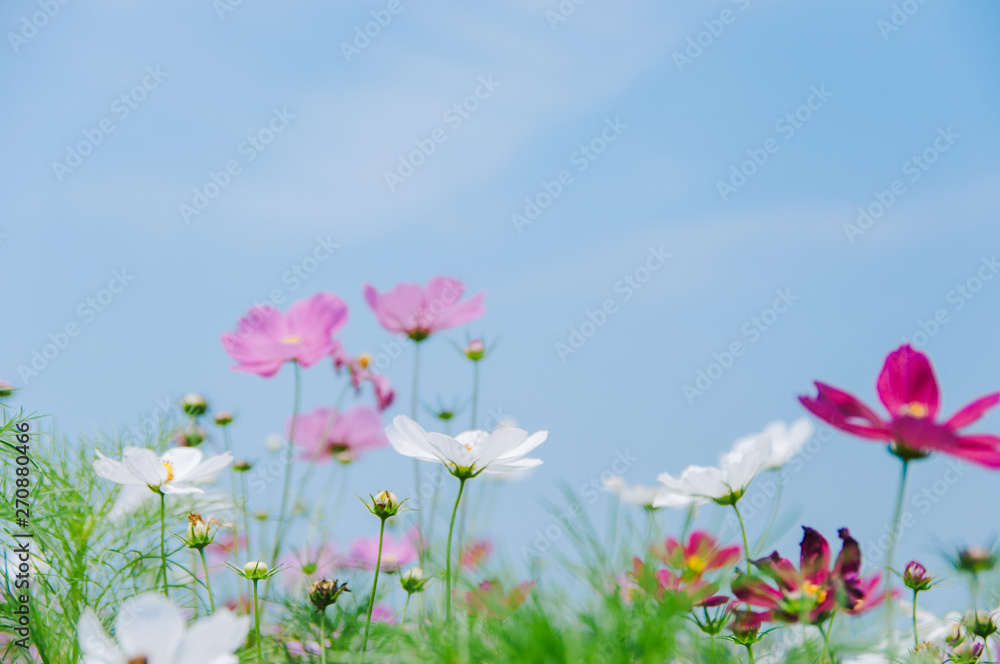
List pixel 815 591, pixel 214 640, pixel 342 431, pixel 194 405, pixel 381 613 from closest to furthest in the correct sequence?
pixel 214 640 → pixel 815 591 → pixel 381 613 → pixel 194 405 → pixel 342 431

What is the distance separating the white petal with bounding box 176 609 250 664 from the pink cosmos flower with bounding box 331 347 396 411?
2.63 feet

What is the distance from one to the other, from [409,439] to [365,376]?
66 cm

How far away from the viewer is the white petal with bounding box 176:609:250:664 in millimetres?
463

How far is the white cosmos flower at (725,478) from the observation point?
62cm

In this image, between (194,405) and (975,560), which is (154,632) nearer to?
(975,560)

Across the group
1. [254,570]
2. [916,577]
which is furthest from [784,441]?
[254,570]

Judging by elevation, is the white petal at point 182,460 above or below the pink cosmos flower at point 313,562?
above

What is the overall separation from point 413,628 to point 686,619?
246 mm

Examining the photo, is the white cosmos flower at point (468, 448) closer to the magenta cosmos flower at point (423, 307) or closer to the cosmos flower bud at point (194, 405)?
the magenta cosmos flower at point (423, 307)

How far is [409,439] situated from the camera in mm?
650

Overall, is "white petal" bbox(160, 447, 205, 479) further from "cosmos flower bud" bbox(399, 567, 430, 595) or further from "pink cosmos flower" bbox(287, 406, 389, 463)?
"pink cosmos flower" bbox(287, 406, 389, 463)

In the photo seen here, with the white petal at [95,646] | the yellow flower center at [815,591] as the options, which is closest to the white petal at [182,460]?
the white petal at [95,646]

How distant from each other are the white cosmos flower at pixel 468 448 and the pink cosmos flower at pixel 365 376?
625mm

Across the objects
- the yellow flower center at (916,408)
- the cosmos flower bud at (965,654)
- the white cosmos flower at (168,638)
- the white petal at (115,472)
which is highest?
the yellow flower center at (916,408)
